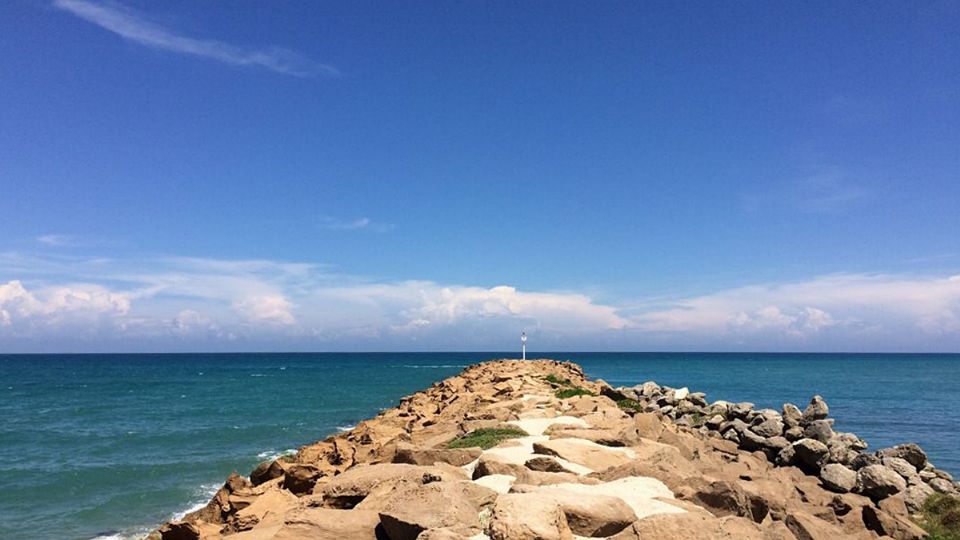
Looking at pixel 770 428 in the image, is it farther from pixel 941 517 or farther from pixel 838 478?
pixel 941 517

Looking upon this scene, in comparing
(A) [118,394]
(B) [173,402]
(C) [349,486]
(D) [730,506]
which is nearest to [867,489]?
(D) [730,506]

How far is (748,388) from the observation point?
5772 centimetres

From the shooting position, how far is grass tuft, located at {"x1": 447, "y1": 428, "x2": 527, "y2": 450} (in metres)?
11.0

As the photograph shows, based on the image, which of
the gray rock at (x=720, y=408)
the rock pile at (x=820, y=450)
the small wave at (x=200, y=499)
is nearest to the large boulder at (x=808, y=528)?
the rock pile at (x=820, y=450)

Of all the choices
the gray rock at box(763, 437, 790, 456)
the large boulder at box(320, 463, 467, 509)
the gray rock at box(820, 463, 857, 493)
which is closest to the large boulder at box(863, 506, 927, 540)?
the gray rock at box(820, 463, 857, 493)

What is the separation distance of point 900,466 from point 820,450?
5.83ft

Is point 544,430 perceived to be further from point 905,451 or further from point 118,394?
point 118,394

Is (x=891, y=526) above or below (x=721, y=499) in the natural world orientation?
below

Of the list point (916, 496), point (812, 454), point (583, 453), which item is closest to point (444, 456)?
point (583, 453)

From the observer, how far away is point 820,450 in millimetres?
17266

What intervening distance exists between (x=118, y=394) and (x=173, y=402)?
402 inches

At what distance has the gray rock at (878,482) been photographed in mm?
14250

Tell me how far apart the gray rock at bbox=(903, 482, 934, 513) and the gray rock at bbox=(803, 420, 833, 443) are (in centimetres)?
487

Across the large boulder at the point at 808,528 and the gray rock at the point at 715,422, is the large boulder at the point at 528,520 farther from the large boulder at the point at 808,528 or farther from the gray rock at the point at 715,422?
the gray rock at the point at 715,422
